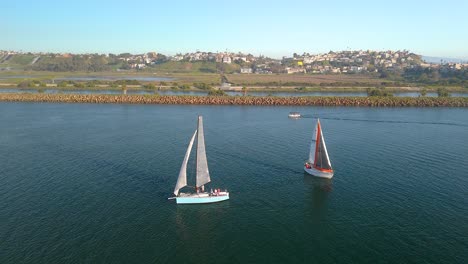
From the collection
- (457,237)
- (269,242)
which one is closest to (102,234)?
(269,242)

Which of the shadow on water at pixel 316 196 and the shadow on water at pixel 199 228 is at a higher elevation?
the shadow on water at pixel 316 196

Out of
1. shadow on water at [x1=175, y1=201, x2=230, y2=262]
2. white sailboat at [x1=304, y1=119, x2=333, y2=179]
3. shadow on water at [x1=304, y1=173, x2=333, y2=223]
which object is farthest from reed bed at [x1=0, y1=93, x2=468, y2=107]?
shadow on water at [x1=175, y1=201, x2=230, y2=262]

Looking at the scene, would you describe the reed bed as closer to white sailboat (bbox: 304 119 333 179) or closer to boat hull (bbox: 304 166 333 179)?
white sailboat (bbox: 304 119 333 179)

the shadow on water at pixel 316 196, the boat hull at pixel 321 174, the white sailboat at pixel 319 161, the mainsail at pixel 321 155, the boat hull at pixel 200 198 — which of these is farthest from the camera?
the mainsail at pixel 321 155

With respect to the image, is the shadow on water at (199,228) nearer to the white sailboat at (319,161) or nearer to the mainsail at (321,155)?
the white sailboat at (319,161)

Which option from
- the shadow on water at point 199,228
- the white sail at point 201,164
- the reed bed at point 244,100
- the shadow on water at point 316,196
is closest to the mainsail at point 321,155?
the shadow on water at point 316,196

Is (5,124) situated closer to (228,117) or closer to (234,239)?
(228,117)
